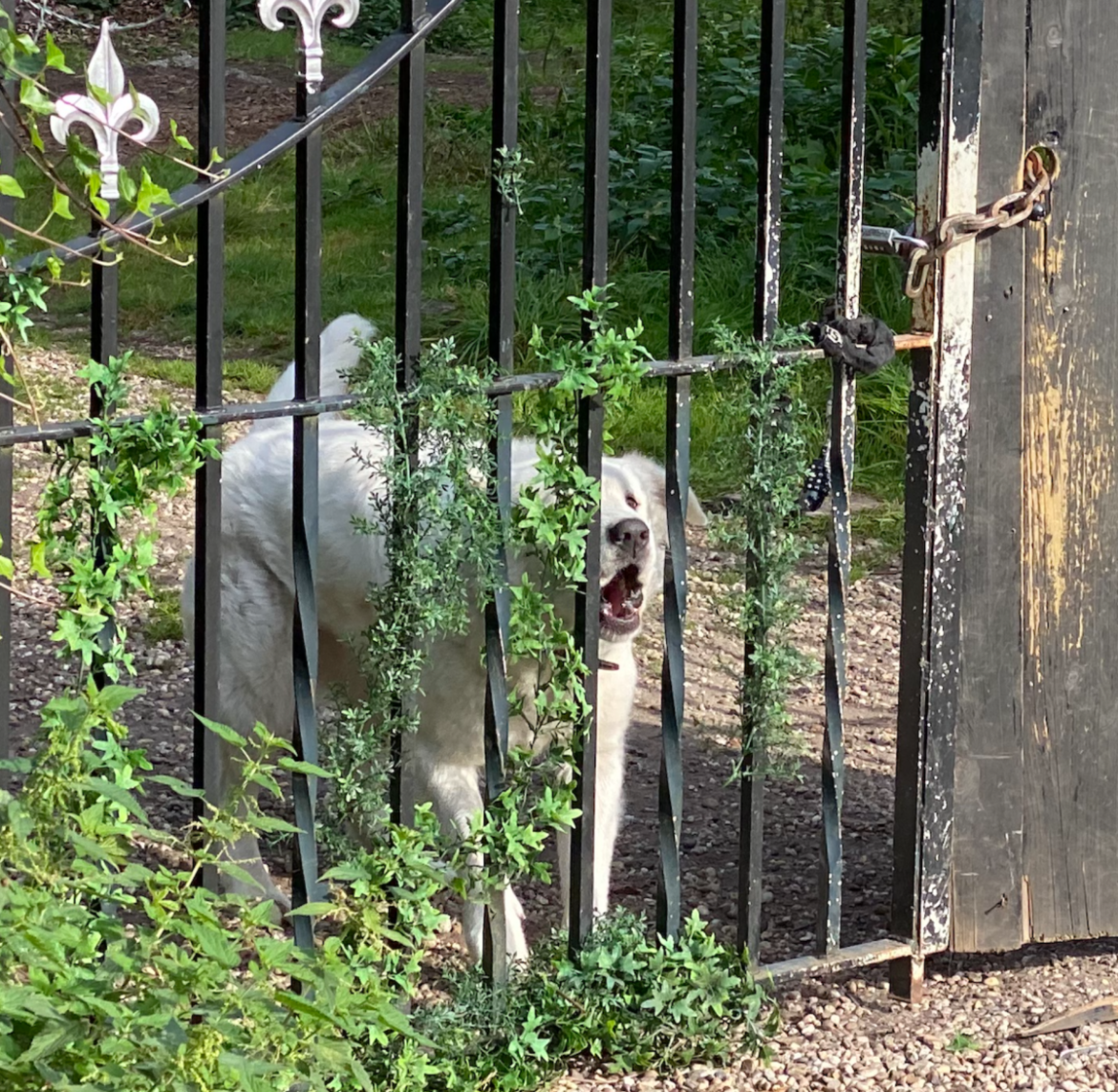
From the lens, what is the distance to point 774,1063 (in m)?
3.09

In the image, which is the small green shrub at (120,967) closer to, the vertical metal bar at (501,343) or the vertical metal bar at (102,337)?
the vertical metal bar at (102,337)

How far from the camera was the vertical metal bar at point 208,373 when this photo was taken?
236 cm

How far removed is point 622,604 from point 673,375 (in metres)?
1.11

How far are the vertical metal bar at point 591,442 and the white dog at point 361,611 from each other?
0.60 m

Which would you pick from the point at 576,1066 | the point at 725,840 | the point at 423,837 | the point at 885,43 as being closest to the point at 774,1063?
the point at 576,1066

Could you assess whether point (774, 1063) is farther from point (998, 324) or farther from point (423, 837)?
point (998, 324)

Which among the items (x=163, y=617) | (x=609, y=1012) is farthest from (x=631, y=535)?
(x=163, y=617)

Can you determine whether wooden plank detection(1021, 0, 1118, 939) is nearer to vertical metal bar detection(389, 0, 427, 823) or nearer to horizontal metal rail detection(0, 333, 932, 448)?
horizontal metal rail detection(0, 333, 932, 448)

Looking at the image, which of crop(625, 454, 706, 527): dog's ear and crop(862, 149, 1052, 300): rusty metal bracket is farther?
crop(625, 454, 706, 527): dog's ear

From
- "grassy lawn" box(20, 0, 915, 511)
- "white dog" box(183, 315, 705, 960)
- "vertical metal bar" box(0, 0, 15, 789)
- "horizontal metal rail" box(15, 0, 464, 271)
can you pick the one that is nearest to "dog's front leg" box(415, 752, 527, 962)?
"white dog" box(183, 315, 705, 960)

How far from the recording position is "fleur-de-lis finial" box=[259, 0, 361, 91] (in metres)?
2.31

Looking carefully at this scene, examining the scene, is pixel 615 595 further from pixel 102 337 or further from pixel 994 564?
pixel 102 337

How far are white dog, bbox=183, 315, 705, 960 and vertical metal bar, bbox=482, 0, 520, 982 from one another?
2.34ft

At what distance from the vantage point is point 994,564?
3.27m
